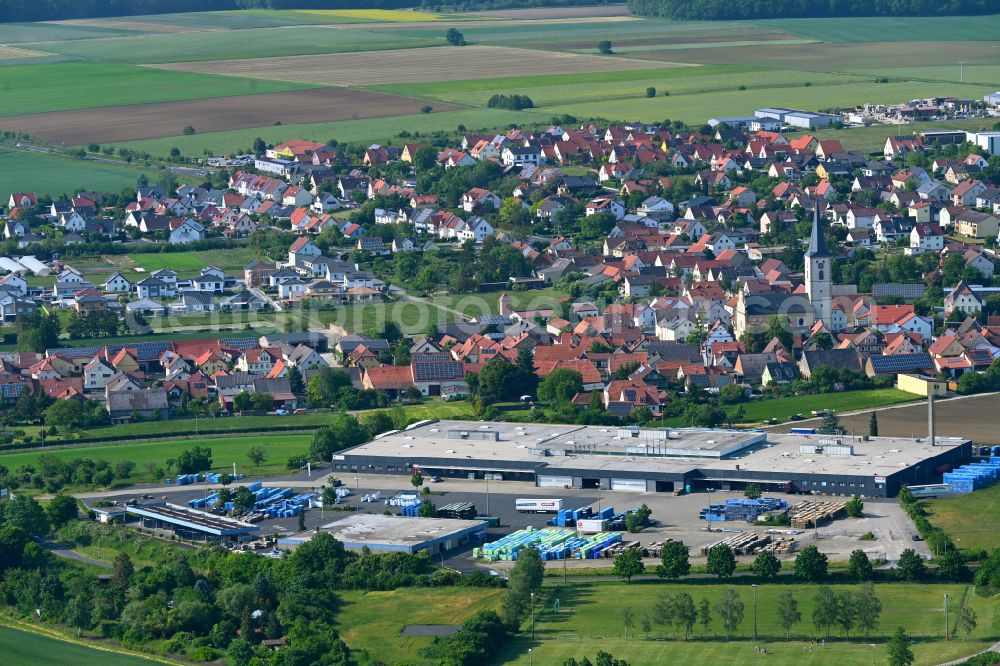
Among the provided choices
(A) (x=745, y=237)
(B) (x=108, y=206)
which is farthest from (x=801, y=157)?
(B) (x=108, y=206)

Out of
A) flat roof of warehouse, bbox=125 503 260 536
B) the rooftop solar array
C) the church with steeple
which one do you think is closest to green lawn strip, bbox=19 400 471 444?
flat roof of warehouse, bbox=125 503 260 536

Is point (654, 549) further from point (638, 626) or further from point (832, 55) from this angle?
point (832, 55)

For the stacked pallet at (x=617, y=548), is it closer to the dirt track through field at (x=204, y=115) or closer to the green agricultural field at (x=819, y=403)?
the green agricultural field at (x=819, y=403)

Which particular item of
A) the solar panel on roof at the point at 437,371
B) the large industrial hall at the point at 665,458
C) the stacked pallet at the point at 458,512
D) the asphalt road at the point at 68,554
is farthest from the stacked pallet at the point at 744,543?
the solar panel on roof at the point at 437,371

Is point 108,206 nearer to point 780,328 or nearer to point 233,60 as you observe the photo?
point 780,328

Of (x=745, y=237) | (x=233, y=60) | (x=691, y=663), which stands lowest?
(x=691, y=663)

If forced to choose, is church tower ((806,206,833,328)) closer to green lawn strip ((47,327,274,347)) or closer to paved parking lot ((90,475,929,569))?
green lawn strip ((47,327,274,347))
